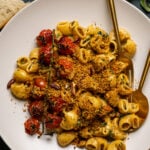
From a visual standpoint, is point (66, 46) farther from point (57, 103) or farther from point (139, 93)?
point (139, 93)

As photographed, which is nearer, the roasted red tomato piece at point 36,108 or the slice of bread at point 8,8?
the roasted red tomato piece at point 36,108

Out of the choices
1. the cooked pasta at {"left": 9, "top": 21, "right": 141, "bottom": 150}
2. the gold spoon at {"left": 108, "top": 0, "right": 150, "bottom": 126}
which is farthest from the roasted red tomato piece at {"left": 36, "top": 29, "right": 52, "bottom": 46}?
the gold spoon at {"left": 108, "top": 0, "right": 150, "bottom": 126}

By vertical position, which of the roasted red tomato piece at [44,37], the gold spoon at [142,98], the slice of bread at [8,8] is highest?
the slice of bread at [8,8]

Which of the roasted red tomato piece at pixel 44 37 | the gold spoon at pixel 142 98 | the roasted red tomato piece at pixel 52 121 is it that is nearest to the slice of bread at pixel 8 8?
the roasted red tomato piece at pixel 44 37

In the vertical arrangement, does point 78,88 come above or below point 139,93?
above

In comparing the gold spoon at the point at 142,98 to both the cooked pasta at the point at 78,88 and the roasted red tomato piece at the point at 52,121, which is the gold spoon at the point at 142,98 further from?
the roasted red tomato piece at the point at 52,121

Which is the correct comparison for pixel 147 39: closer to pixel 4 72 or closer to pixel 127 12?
pixel 127 12

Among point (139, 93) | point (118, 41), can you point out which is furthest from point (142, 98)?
point (118, 41)
